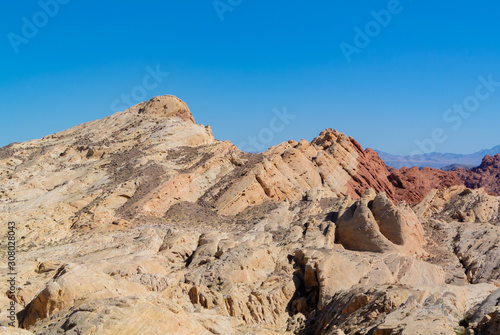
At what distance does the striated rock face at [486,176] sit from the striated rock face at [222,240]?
56880mm


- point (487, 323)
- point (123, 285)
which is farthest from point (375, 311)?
point (123, 285)

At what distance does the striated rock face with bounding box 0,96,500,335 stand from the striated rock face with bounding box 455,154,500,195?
56.9m

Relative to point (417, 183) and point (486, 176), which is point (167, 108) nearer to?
point (417, 183)

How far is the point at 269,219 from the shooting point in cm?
4150

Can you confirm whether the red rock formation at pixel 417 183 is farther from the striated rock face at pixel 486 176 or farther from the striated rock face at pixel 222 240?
the striated rock face at pixel 486 176

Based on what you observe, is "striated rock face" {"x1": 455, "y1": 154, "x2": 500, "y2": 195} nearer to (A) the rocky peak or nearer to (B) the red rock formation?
(B) the red rock formation

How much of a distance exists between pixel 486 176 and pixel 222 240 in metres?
94.8

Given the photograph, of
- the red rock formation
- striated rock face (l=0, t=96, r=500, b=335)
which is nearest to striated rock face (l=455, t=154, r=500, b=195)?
the red rock formation

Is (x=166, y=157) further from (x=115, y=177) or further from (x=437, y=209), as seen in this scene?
(x=437, y=209)

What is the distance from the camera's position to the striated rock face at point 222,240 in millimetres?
22703

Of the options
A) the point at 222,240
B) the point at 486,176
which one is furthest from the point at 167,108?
the point at 486,176

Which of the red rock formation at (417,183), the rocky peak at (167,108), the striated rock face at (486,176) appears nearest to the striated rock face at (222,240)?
the rocky peak at (167,108)

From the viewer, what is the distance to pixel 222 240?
36000 millimetres

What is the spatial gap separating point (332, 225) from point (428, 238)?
8.87 meters
